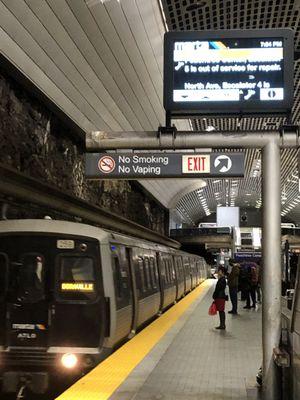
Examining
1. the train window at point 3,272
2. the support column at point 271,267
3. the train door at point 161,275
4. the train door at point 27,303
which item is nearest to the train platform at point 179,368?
the support column at point 271,267

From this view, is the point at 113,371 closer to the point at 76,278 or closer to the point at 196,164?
the point at 76,278

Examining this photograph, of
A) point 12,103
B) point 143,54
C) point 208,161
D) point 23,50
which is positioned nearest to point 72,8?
point 23,50

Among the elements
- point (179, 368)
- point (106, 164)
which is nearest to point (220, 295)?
point (179, 368)

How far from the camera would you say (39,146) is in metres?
12.9

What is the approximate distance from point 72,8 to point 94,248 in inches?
204

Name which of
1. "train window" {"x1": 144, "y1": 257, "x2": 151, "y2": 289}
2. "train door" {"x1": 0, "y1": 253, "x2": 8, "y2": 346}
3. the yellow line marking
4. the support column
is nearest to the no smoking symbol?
the support column

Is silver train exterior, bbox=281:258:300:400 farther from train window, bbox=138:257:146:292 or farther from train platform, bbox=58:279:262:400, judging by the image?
train window, bbox=138:257:146:292

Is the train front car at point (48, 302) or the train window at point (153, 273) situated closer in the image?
the train front car at point (48, 302)

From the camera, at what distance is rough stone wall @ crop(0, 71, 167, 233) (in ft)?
36.5

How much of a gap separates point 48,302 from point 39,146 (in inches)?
233

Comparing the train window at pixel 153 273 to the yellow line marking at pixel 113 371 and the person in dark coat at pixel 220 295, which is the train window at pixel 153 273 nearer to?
the person in dark coat at pixel 220 295

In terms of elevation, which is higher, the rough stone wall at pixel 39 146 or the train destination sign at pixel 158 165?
the rough stone wall at pixel 39 146

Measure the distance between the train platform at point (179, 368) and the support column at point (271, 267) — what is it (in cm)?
59

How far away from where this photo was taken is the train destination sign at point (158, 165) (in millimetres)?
6457
